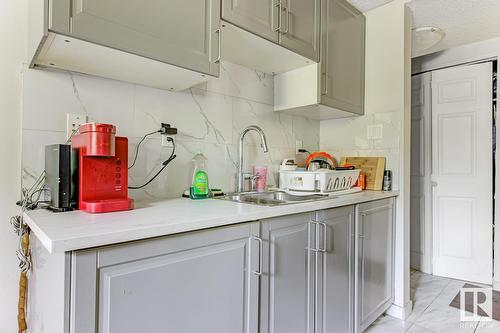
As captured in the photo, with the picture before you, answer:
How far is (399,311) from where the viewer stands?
1999 millimetres

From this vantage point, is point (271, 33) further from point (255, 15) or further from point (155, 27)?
point (155, 27)

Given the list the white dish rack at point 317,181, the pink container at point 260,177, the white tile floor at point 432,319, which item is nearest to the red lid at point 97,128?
the pink container at point 260,177

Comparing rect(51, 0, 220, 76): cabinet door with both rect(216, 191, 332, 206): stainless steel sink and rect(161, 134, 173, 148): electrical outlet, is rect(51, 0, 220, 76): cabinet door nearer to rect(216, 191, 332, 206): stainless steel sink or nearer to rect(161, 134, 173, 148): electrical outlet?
rect(161, 134, 173, 148): electrical outlet

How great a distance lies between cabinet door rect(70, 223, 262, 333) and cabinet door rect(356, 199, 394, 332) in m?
0.89

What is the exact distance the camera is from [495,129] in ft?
8.48

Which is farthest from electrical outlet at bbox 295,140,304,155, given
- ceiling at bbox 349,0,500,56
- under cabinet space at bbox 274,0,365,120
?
ceiling at bbox 349,0,500,56

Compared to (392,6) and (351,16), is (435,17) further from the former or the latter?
(351,16)

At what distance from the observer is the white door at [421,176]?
9.61 ft

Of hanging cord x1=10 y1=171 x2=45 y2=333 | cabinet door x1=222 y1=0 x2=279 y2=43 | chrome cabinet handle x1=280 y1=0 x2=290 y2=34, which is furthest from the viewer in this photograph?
chrome cabinet handle x1=280 y1=0 x2=290 y2=34

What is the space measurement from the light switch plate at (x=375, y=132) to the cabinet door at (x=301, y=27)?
730 mm

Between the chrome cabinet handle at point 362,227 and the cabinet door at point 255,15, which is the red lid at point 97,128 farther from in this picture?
the chrome cabinet handle at point 362,227

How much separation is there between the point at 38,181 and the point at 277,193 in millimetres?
1236

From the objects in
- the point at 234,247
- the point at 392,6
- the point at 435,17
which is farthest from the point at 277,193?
the point at 435,17

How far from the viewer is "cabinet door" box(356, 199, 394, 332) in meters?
1.67
